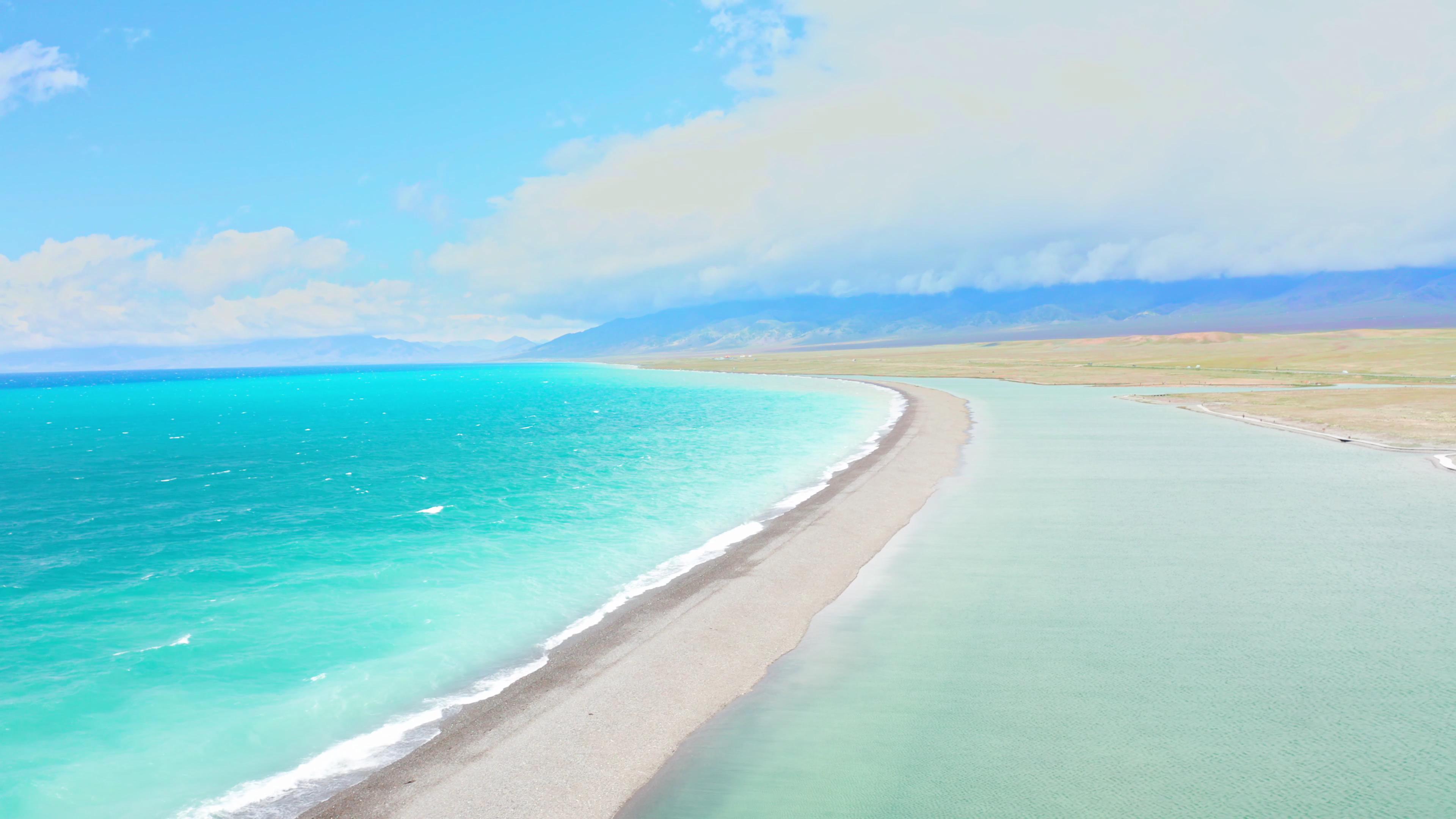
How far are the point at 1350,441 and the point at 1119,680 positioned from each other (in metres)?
44.7

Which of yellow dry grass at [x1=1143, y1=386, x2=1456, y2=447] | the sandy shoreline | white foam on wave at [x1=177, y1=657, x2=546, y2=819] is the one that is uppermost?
the sandy shoreline

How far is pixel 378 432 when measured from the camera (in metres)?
75.3

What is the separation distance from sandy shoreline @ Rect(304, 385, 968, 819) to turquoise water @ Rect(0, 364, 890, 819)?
134cm

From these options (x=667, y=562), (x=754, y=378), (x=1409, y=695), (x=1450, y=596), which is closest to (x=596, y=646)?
(x=667, y=562)

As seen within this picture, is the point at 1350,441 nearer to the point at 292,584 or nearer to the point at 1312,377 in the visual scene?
the point at 292,584

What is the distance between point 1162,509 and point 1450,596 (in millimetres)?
11202

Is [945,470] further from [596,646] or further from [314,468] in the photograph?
[314,468]

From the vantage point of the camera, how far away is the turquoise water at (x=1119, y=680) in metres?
11.1

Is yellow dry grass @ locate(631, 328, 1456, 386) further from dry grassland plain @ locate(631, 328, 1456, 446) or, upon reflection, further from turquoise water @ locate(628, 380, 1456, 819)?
turquoise water @ locate(628, 380, 1456, 819)

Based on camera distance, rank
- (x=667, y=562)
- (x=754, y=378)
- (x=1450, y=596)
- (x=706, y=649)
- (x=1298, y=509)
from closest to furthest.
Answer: (x=706, y=649)
(x=1450, y=596)
(x=667, y=562)
(x=1298, y=509)
(x=754, y=378)

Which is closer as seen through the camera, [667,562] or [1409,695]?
[1409,695]

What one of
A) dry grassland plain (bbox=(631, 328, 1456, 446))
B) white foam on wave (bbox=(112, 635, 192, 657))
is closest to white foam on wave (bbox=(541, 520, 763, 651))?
white foam on wave (bbox=(112, 635, 192, 657))

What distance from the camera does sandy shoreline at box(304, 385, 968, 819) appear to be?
11094mm

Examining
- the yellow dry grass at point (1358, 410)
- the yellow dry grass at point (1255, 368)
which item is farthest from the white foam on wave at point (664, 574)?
the yellow dry grass at point (1255, 368)
